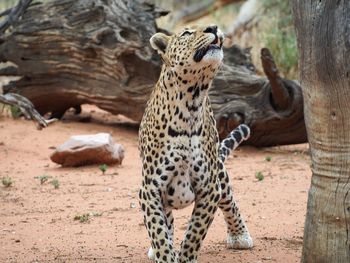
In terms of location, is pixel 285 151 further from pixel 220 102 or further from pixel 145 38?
pixel 145 38

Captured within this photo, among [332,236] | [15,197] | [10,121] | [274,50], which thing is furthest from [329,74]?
[274,50]

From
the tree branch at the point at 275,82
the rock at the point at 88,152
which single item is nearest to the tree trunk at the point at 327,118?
the tree branch at the point at 275,82

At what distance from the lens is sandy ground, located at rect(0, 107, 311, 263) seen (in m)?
6.95

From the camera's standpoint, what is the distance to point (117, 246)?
711cm

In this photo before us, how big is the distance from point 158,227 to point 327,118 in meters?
1.51

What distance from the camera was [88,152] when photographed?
1040cm

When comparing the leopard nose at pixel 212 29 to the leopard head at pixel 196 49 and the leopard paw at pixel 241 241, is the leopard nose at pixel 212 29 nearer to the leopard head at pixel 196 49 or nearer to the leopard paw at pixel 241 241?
the leopard head at pixel 196 49

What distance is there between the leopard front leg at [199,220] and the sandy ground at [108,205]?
536 millimetres

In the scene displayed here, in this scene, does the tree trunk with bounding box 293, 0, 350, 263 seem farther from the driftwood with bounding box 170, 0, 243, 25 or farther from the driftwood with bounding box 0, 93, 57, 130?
the driftwood with bounding box 170, 0, 243, 25

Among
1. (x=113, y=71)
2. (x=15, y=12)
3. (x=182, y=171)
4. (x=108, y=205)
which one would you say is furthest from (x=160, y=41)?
(x=113, y=71)

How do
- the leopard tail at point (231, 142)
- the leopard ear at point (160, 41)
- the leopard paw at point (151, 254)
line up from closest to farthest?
1. the leopard ear at point (160, 41)
2. the leopard paw at point (151, 254)
3. the leopard tail at point (231, 142)

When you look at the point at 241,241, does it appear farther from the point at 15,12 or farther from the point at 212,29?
the point at 15,12

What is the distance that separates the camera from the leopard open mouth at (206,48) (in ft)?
18.9

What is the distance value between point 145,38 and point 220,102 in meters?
1.45
